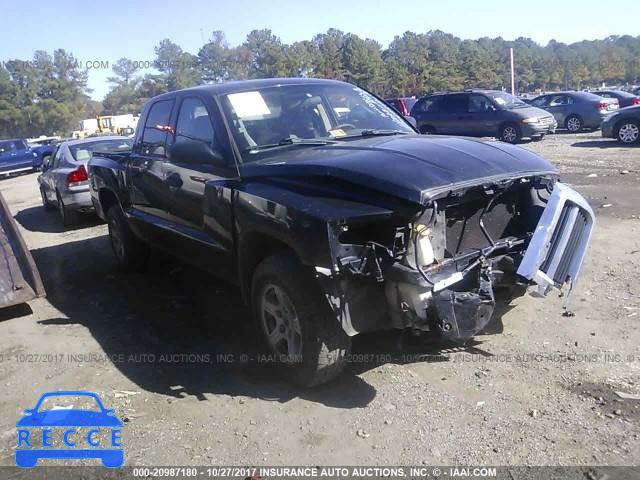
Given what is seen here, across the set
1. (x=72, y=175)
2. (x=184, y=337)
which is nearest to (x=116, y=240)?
(x=184, y=337)

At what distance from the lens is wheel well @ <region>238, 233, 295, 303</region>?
396 centimetres

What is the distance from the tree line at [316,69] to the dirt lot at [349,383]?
26163 mm

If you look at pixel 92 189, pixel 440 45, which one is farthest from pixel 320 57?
pixel 92 189

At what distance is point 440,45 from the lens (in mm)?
55531

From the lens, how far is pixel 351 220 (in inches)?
128

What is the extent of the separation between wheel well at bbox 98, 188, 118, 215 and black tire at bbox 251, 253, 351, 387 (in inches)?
156


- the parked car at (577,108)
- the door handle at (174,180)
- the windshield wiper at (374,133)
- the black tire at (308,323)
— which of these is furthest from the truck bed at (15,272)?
the parked car at (577,108)

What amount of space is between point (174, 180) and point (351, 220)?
7.66 feet

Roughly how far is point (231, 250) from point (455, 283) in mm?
1730

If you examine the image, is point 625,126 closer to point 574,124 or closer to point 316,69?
point 574,124

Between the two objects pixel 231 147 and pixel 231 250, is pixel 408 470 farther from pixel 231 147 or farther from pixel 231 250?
pixel 231 147

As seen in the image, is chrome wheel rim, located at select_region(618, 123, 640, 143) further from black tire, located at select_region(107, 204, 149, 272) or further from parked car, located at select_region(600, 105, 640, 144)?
black tire, located at select_region(107, 204, 149, 272)

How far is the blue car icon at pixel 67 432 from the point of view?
11.2ft

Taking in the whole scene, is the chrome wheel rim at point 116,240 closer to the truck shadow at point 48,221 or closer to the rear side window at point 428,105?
the truck shadow at point 48,221
